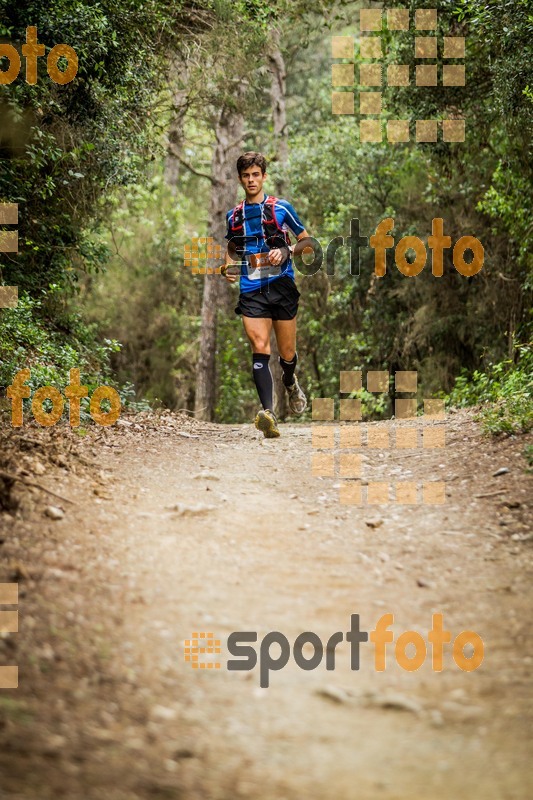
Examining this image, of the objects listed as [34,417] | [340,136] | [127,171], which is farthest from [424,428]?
[340,136]

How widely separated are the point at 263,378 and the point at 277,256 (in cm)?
118

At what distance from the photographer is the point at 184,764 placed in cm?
260

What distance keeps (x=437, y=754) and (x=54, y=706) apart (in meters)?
1.28

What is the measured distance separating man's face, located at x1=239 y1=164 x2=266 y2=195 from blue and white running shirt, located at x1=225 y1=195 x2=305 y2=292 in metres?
0.16

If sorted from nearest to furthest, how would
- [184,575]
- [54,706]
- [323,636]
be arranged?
[54,706] → [323,636] → [184,575]

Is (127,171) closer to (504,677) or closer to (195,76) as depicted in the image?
(195,76)

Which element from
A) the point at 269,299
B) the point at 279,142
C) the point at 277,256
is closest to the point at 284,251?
the point at 277,256

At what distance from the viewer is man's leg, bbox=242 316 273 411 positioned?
809cm

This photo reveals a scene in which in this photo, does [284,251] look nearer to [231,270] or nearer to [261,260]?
[261,260]

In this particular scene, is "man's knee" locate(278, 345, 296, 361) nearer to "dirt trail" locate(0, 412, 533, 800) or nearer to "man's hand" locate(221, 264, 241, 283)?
"man's hand" locate(221, 264, 241, 283)

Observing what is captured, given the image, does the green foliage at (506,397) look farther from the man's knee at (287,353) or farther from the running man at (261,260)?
the running man at (261,260)

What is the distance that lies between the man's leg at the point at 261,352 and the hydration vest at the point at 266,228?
0.69m

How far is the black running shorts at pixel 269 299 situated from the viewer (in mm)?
8094

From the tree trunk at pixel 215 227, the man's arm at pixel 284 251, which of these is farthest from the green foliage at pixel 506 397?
the tree trunk at pixel 215 227
